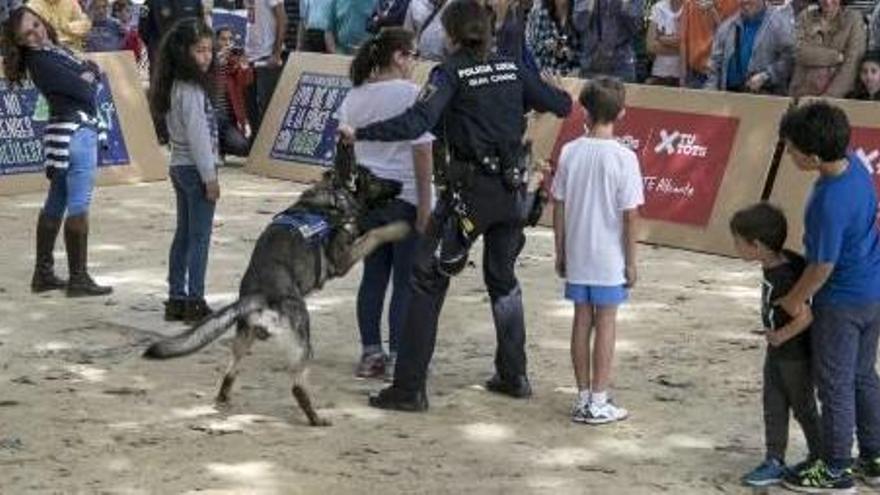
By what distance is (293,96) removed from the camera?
14.7 metres

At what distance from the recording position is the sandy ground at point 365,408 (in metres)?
6.04

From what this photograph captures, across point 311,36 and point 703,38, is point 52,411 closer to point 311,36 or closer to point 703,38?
point 703,38

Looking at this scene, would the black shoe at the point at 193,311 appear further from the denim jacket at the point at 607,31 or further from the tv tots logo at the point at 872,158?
the denim jacket at the point at 607,31

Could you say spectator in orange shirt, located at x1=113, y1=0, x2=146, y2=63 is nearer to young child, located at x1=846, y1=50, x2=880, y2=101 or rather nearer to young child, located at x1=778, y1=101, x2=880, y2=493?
young child, located at x1=846, y1=50, x2=880, y2=101

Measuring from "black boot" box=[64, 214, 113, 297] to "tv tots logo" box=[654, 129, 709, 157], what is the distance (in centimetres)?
443

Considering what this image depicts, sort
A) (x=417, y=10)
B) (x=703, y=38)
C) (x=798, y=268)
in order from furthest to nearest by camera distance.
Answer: (x=417, y=10) < (x=703, y=38) < (x=798, y=268)

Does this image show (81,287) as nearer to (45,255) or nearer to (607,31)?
(45,255)

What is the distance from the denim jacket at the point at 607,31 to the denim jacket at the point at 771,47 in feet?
3.39

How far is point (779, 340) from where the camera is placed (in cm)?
574

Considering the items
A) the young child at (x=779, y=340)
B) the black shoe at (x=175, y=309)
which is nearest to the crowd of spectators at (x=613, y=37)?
the black shoe at (x=175, y=309)

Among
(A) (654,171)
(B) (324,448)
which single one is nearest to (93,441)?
(B) (324,448)

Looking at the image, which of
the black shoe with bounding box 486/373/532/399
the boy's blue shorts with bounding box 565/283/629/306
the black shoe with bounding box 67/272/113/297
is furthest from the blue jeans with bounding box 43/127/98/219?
the boy's blue shorts with bounding box 565/283/629/306

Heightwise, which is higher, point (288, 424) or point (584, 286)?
point (584, 286)

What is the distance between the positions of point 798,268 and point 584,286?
1.16 meters
